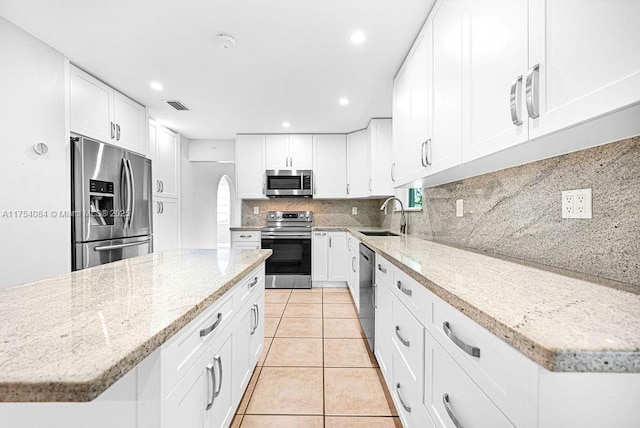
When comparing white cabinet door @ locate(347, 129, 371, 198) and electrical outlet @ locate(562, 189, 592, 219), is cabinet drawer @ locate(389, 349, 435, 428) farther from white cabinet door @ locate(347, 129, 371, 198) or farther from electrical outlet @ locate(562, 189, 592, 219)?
white cabinet door @ locate(347, 129, 371, 198)

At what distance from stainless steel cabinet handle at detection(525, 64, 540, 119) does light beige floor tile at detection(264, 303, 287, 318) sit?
2.97 meters

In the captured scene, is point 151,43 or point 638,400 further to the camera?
point 151,43

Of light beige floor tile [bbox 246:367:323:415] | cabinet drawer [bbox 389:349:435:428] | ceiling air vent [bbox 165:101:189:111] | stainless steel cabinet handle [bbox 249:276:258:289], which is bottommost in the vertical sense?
light beige floor tile [bbox 246:367:323:415]

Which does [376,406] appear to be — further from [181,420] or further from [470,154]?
[470,154]

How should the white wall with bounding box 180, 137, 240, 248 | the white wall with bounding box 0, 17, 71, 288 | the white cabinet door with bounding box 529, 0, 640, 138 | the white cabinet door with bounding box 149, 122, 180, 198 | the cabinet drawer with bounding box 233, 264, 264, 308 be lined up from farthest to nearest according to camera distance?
1. the white wall with bounding box 180, 137, 240, 248
2. the white cabinet door with bounding box 149, 122, 180, 198
3. the white wall with bounding box 0, 17, 71, 288
4. the cabinet drawer with bounding box 233, 264, 264, 308
5. the white cabinet door with bounding box 529, 0, 640, 138

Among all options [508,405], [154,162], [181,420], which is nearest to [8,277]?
[181,420]

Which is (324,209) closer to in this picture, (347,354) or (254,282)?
(347,354)

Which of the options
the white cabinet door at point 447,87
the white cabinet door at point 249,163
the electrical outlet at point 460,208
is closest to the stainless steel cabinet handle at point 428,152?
the white cabinet door at point 447,87

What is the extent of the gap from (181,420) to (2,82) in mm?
2544

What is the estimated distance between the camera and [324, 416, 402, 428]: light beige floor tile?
5.26 feet

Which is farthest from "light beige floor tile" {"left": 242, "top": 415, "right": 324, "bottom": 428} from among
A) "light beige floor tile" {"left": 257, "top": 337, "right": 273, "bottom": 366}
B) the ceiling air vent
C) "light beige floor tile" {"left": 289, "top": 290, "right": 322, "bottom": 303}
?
the ceiling air vent

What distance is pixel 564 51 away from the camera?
32.8 inches

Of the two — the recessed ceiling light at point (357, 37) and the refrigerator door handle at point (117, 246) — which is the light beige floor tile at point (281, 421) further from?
the recessed ceiling light at point (357, 37)

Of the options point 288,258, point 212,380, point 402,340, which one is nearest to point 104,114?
point 288,258
